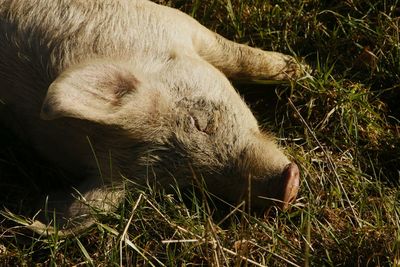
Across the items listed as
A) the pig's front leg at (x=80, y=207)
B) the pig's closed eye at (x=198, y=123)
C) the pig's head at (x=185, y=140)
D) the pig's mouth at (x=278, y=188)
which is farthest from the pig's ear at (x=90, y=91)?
the pig's mouth at (x=278, y=188)

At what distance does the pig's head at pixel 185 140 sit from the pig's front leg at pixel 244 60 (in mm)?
629

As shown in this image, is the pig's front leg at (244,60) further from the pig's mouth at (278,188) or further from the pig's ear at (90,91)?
the pig's mouth at (278,188)

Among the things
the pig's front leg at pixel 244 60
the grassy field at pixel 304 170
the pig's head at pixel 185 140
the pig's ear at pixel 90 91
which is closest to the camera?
the pig's ear at pixel 90 91

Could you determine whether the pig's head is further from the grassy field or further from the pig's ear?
the grassy field

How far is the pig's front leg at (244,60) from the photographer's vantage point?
4844 millimetres

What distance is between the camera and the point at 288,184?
4.07 m

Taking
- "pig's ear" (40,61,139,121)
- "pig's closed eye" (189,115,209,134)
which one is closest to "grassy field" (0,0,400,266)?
"pig's closed eye" (189,115,209,134)

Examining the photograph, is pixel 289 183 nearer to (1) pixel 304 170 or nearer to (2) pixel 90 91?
(1) pixel 304 170

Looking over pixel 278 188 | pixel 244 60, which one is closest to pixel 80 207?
pixel 278 188

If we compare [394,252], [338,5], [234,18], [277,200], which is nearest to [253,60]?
[234,18]

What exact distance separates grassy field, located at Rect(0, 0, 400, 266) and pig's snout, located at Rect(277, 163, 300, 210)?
0.57 ft

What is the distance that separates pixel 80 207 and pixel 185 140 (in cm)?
66

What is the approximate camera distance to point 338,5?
209 inches

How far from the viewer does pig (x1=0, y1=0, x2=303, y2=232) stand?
13.3 feet
